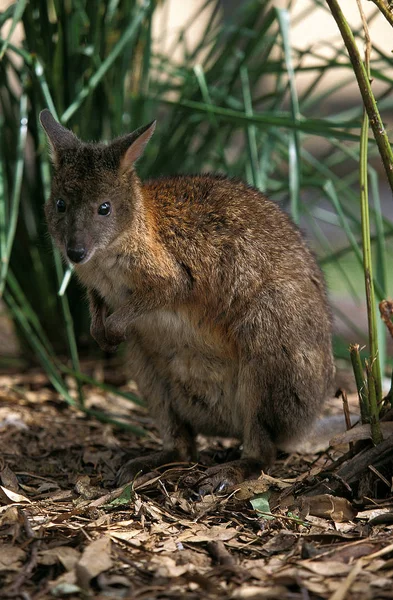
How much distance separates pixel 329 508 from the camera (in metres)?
3.41

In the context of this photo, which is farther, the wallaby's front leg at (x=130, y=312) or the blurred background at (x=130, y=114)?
the blurred background at (x=130, y=114)

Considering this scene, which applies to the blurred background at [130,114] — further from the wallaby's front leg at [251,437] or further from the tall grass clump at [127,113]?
the wallaby's front leg at [251,437]

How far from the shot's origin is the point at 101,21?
5355mm

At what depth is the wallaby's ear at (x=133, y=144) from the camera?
3.82m

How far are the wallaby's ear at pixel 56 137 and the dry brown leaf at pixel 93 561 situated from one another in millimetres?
1850

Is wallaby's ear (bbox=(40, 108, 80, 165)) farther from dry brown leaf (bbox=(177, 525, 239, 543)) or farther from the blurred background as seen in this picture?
dry brown leaf (bbox=(177, 525, 239, 543))

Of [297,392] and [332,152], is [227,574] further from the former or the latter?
[332,152]

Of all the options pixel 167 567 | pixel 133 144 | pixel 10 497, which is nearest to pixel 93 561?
pixel 167 567

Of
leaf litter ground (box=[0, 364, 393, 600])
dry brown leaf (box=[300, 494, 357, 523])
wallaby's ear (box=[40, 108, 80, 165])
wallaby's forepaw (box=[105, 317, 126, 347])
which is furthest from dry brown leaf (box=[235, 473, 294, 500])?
wallaby's ear (box=[40, 108, 80, 165])

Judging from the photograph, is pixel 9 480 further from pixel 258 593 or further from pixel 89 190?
pixel 258 593

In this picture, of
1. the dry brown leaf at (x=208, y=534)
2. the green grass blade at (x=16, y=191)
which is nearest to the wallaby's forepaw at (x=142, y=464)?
the dry brown leaf at (x=208, y=534)

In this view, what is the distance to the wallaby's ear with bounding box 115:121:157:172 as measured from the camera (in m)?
3.82

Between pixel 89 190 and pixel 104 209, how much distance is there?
0.37 feet

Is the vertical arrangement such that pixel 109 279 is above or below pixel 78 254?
below
